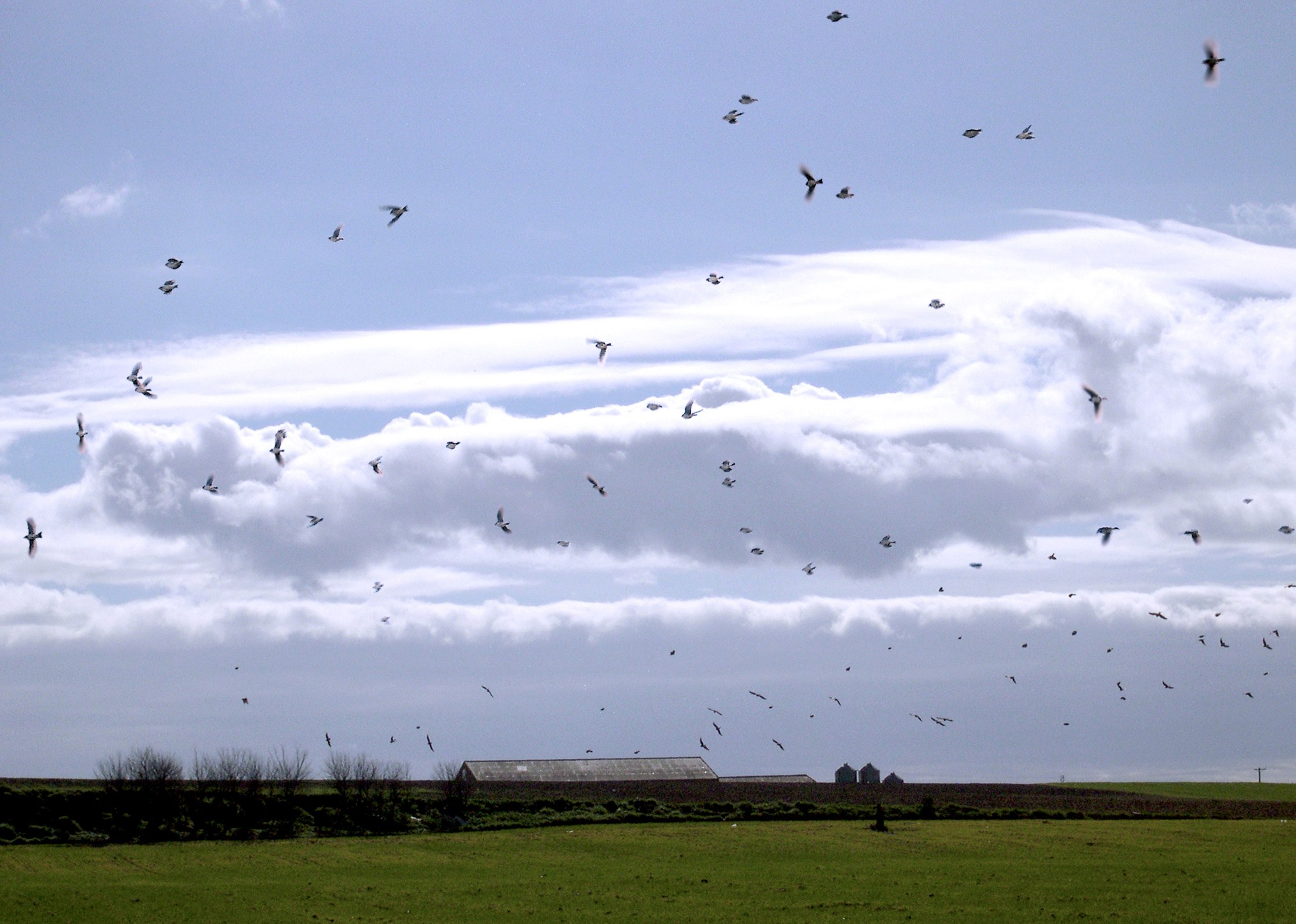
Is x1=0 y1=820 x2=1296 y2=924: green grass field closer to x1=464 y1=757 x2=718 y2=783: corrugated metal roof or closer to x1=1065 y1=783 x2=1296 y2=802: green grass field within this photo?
x1=464 y1=757 x2=718 y2=783: corrugated metal roof

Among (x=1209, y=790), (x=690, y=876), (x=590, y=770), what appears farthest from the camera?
(x=1209, y=790)

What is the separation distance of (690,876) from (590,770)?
53.9 meters

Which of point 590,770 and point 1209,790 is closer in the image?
point 590,770

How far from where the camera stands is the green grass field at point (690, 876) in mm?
46062

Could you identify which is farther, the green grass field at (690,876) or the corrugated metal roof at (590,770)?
the corrugated metal roof at (590,770)

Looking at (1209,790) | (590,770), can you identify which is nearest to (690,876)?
(590,770)

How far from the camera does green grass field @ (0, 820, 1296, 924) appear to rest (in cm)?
4606

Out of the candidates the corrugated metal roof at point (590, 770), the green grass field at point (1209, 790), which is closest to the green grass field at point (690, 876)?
the corrugated metal roof at point (590, 770)

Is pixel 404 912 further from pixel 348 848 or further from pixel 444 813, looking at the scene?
pixel 444 813

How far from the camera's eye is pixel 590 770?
359 ft

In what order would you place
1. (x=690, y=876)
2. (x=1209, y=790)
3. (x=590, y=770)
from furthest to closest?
1. (x=1209, y=790)
2. (x=590, y=770)
3. (x=690, y=876)

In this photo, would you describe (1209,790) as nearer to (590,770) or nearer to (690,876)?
(590,770)

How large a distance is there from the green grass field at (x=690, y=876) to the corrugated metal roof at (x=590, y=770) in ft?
81.8

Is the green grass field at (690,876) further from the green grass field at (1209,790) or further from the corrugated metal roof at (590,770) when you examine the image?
the green grass field at (1209,790)
